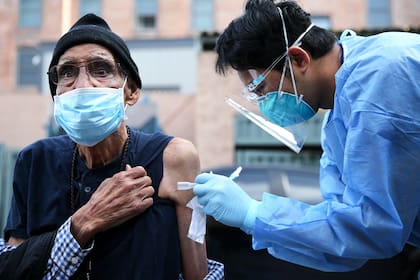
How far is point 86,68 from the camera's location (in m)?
1.79

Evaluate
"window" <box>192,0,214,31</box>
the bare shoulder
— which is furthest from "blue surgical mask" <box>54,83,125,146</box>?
"window" <box>192,0,214,31</box>

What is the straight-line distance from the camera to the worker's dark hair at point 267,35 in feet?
5.90

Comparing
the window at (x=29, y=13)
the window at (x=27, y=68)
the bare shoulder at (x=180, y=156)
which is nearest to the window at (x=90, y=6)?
the window at (x=29, y=13)

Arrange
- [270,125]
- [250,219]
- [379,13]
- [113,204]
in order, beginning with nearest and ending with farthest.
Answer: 1. [113,204]
2. [250,219]
3. [270,125]
4. [379,13]

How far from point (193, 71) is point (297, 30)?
11.6 m

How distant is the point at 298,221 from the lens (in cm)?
163

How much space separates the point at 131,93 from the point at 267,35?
1.94ft

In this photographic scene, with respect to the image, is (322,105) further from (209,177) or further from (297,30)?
(209,177)

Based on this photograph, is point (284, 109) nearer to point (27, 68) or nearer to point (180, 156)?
point (180, 156)

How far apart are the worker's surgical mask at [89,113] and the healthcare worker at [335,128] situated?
0.40 metres

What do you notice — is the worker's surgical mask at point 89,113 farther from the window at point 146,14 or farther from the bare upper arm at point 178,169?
the window at point 146,14

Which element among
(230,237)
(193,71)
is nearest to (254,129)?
(193,71)

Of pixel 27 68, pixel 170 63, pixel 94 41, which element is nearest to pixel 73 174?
pixel 94 41

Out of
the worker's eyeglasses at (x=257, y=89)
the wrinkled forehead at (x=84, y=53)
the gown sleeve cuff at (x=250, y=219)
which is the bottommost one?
the gown sleeve cuff at (x=250, y=219)
